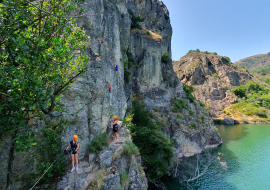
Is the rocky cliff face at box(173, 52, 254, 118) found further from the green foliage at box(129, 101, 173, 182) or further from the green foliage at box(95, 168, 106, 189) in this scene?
the green foliage at box(95, 168, 106, 189)

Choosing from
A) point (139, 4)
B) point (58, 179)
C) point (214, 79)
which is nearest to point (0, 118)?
point (58, 179)

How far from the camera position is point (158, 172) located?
37.0 feet

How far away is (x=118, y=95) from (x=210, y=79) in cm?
4332

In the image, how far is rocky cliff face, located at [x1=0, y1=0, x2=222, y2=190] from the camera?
6485 mm

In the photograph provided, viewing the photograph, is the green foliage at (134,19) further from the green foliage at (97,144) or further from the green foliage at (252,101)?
the green foliage at (252,101)

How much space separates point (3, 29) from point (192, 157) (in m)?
20.4

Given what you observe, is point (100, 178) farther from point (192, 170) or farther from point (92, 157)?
point (192, 170)

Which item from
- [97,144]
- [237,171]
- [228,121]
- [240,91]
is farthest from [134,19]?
[240,91]

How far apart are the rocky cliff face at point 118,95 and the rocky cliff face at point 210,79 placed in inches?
789

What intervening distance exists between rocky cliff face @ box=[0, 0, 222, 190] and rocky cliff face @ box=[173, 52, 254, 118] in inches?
789

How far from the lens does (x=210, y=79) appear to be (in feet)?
151

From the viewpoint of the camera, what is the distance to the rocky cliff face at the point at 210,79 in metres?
44.8

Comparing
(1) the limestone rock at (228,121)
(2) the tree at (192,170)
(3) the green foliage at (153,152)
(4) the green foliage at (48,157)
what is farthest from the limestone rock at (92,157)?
(1) the limestone rock at (228,121)

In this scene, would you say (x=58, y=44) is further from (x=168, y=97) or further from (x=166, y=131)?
(x=168, y=97)
